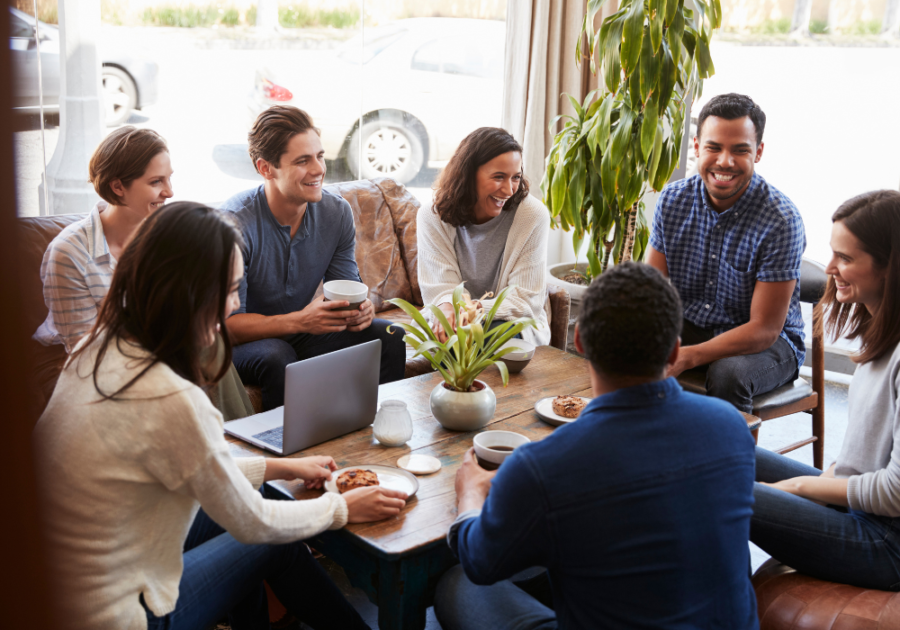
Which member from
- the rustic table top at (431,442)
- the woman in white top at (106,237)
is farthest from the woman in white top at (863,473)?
the woman in white top at (106,237)

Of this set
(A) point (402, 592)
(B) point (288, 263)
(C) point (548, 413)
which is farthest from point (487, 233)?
(A) point (402, 592)

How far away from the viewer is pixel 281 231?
2.61m

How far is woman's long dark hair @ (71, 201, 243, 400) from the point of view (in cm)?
122

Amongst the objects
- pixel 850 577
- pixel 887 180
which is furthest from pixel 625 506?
pixel 887 180

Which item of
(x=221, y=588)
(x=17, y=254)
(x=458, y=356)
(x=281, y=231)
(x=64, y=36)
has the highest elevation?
(x=64, y=36)

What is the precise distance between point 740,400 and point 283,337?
1.50m

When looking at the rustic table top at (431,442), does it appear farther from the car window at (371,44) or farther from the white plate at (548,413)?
the car window at (371,44)

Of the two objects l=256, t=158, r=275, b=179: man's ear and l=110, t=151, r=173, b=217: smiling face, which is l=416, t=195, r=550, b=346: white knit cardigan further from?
l=110, t=151, r=173, b=217: smiling face

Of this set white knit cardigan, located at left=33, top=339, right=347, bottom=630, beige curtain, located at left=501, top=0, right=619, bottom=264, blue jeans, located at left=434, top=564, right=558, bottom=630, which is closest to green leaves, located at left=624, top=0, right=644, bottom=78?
beige curtain, located at left=501, top=0, right=619, bottom=264

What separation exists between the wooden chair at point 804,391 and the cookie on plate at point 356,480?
134 centimetres

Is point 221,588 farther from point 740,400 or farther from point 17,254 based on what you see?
point 740,400

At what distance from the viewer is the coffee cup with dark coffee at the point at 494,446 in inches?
61.0

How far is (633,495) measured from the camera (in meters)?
1.03

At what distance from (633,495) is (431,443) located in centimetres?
84
